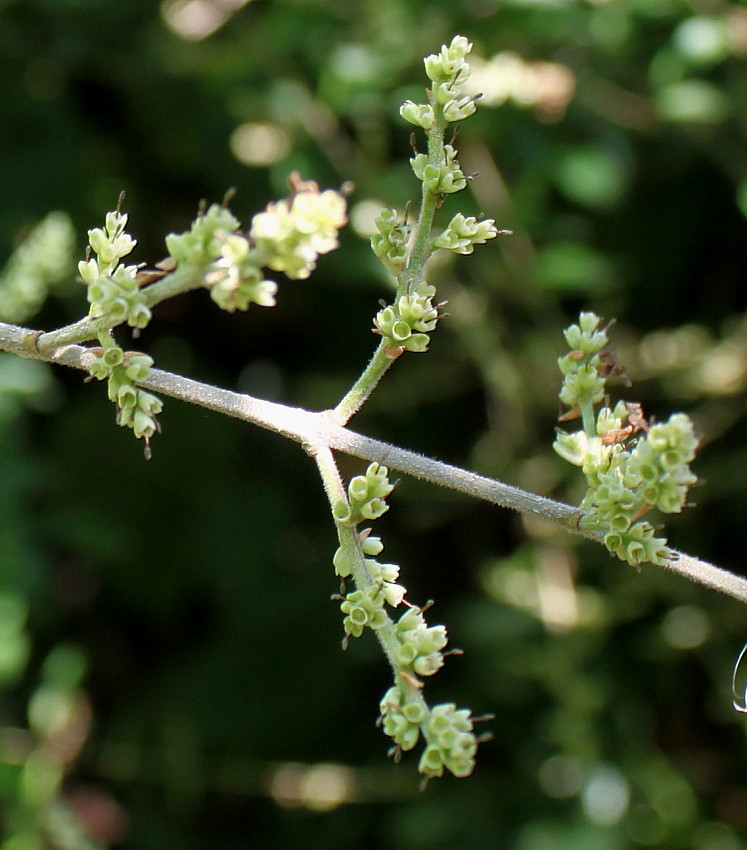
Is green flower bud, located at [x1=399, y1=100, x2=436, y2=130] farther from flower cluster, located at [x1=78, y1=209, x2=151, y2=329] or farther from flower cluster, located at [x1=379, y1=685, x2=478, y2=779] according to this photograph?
flower cluster, located at [x1=379, y1=685, x2=478, y2=779]

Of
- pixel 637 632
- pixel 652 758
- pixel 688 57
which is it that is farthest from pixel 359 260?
pixel 652 758

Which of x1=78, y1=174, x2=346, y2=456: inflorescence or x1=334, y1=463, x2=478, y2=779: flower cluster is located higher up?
x1=78, y1=174, x2=346, y2=456: inflorescence

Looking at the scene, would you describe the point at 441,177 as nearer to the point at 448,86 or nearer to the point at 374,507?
the point at 448,86

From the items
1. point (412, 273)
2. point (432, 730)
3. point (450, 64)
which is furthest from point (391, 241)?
point (432, 730)

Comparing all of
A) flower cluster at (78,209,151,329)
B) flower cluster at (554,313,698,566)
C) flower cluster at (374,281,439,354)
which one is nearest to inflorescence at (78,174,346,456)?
flower cluster at (78,209,151,329)

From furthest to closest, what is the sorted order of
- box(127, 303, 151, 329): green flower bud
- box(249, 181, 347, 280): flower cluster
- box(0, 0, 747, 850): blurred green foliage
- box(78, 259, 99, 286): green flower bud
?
box(0, 0, 747, 850): blurred green foliage → box(78, 259, 99, 286): green flower bud → box(127, 303, 151, 329): green flower bud → box(249, 181, 347, 280): flower cluster

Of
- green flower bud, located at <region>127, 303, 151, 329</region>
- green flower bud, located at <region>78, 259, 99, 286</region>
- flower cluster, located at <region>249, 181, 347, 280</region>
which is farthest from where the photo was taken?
green flower bud, located at <region>78, 259, 99, 286</region>

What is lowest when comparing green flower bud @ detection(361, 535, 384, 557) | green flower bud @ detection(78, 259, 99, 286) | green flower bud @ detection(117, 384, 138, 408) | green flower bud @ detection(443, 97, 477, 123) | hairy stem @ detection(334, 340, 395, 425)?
green flower bud @ detection(361, 535, 384, 557)

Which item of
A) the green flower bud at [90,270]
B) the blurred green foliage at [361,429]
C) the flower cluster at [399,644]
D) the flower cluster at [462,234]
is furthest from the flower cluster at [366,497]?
the blurred green foliage at [361,429]

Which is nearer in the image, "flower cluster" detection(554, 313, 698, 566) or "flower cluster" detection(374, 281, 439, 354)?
"flower cluster" detection(554, 313, 698, 566)
